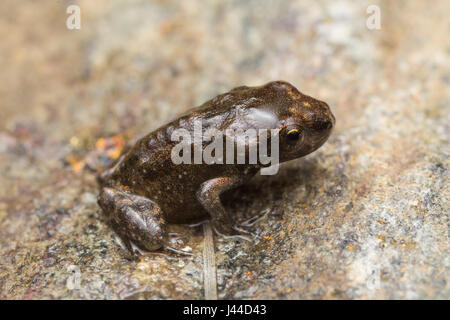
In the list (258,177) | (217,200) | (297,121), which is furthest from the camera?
(258,177)

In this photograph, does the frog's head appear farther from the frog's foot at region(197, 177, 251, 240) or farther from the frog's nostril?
the frog's foot at region(197, 177, 251, 240)

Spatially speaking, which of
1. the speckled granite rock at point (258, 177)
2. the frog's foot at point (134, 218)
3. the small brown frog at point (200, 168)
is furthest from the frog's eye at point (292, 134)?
the frog's foot at point (134, 218)

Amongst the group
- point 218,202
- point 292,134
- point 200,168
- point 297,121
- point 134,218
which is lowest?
point 134,218

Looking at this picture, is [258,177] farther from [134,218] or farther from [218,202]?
[134,218]

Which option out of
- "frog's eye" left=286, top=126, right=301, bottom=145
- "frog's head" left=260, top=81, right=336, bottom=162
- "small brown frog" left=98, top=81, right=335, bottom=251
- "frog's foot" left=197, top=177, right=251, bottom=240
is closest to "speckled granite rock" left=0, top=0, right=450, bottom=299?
"frog's foot" left=197, top=177, right=251, bottom=240

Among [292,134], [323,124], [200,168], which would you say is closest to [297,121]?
[292,134]
